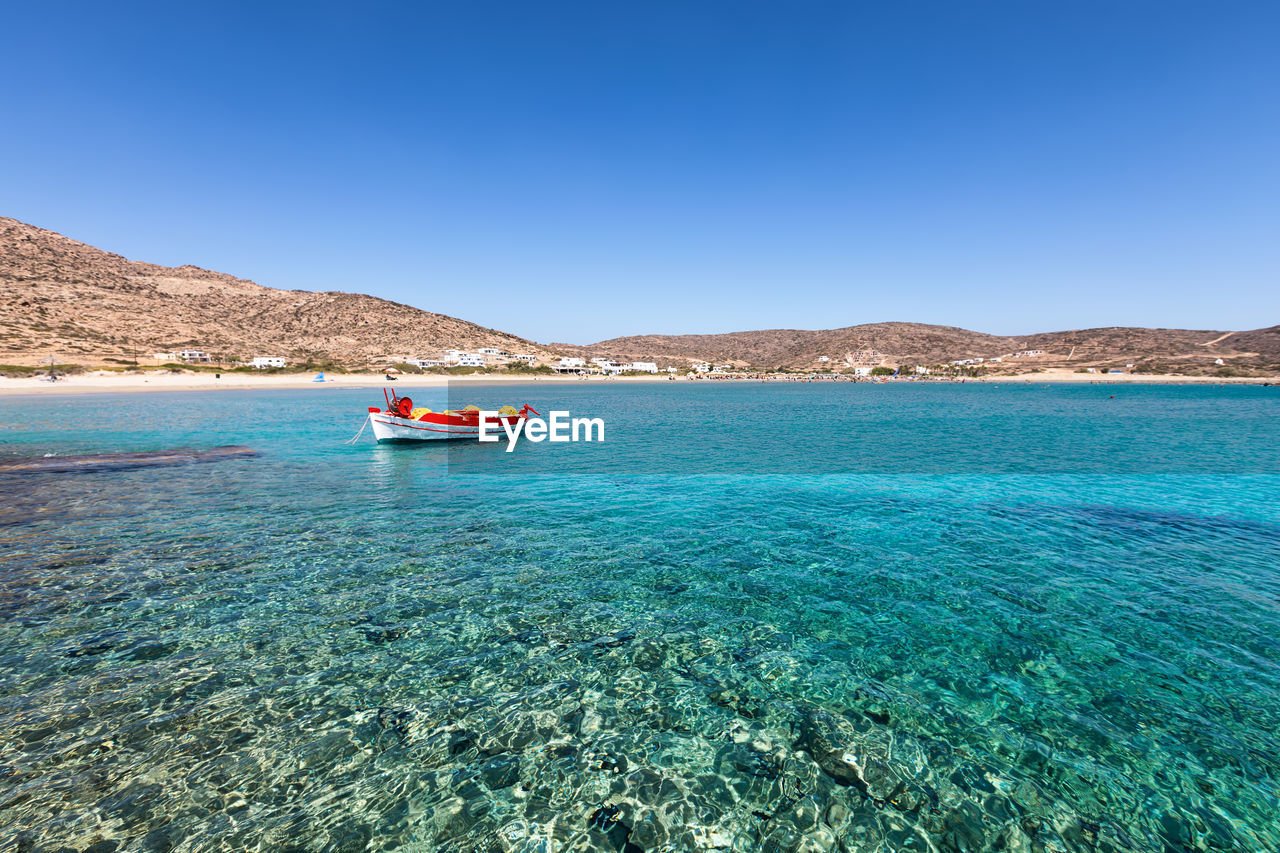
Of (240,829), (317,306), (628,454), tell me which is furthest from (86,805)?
(317,306)

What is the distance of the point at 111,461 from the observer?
2712 cm

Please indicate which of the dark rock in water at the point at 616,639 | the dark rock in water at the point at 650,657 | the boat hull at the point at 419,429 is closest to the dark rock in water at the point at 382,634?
the dark rock in water at the point at 616,639

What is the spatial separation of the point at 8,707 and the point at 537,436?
125ft

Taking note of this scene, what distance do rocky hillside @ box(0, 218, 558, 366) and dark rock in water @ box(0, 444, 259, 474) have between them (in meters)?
108

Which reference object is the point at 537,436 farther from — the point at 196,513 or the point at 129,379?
the point at 129,379

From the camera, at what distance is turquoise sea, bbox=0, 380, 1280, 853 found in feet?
19.5

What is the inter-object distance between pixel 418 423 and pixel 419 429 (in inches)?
20.6

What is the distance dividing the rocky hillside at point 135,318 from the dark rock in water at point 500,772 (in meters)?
144

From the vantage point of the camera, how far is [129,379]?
9019cm

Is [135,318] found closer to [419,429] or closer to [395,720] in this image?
[419,429]

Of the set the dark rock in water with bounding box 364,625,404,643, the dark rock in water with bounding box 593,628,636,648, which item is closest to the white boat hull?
the dark rock in water with bounding box 364,625,404,643

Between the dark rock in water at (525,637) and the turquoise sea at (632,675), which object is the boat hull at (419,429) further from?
the dark rock in water at (525,637)

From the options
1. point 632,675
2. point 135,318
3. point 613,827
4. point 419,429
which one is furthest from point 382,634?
point 135,318

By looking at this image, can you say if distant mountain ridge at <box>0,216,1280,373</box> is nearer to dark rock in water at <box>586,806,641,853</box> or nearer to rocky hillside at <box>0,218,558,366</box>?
rocky hillside at <box>0,218,558,366</box>
